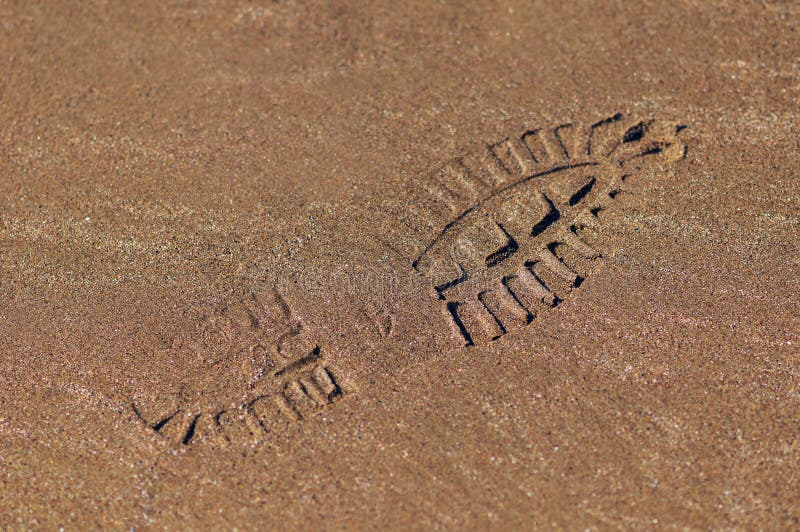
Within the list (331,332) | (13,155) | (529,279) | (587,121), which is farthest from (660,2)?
(13,155)

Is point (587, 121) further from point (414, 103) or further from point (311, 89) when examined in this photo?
point (311, 89)

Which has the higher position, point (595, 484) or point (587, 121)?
point (587, 121)

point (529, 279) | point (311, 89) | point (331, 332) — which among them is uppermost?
point (311, 89)

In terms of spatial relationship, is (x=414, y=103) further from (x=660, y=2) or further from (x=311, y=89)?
(x=660, y=2)

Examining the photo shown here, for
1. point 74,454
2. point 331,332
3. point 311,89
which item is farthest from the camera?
point 311,89

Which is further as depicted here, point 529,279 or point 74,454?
point 529,279

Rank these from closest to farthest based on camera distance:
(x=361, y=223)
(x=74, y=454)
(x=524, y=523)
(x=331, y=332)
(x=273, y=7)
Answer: (x=524, y=523), (x=74, y=454), (x=331, y=332), (x=361, y=223), (x=273, y=7)

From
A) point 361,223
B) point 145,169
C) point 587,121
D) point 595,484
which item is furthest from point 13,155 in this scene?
point 595,484
